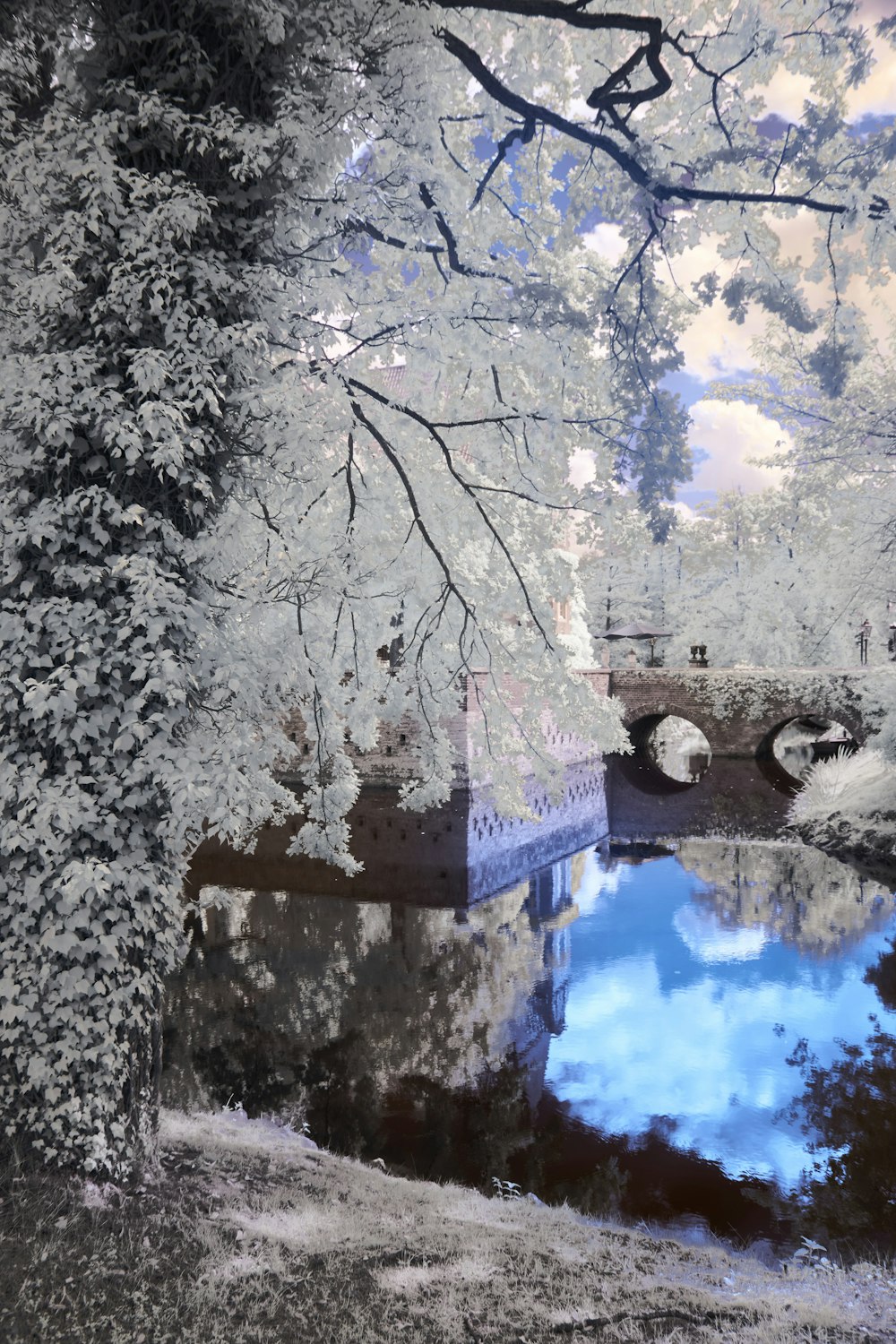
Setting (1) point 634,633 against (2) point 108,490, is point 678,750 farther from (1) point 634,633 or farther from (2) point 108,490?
(2) point 108,490

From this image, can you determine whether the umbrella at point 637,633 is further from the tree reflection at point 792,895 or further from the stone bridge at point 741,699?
the tree reflection at point 792,895

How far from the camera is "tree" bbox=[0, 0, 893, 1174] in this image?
428 centimetres

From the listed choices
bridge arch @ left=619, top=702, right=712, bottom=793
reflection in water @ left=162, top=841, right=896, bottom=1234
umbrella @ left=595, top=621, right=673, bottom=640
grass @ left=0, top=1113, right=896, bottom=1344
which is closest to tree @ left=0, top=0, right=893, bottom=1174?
grass @ left=0, top=1113, right=896, bottom=1344

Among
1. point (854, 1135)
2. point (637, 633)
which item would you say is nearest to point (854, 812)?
point (854, 1135)

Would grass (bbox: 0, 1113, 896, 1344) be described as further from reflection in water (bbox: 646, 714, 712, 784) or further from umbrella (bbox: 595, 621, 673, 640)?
umbrella (bbox: 595, 621, 673, 640)

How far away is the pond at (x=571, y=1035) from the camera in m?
7.24

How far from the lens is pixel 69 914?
4242mm

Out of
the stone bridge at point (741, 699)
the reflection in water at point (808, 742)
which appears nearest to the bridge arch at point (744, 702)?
the stone bridge at point (741, 699)

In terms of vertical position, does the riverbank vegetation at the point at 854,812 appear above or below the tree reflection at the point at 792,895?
above

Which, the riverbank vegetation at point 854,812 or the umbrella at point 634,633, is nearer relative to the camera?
the riverbank vegetation at point 854,812

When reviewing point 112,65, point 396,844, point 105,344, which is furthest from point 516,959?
point 112,65

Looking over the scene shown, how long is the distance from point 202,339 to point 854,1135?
8031 mm

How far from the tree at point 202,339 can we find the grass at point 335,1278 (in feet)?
1.59

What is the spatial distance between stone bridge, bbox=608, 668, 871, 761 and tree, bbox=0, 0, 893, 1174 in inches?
885
